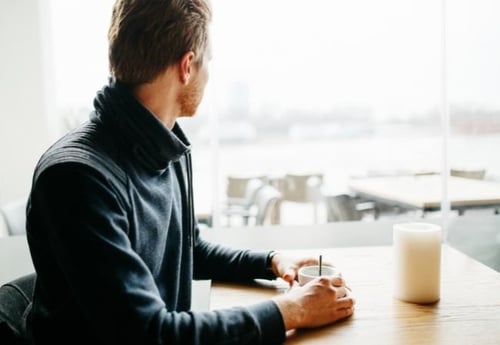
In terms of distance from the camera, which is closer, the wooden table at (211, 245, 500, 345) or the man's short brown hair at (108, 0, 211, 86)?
the wooden table at (211, 245, 500, 345)

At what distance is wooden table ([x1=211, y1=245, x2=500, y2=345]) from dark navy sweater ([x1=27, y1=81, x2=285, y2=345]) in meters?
0.13

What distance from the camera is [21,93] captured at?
2340 mm

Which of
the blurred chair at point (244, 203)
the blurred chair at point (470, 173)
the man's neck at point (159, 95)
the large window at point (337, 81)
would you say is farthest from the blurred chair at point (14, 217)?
the blurred chair at point (470, 173)

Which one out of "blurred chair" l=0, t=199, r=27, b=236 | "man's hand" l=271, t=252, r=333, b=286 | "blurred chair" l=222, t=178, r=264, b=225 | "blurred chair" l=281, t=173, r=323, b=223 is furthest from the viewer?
"blurred chair" l=281, t=173, r=323, b=223

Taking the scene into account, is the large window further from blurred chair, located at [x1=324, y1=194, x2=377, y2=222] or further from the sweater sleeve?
the sweater sleeve

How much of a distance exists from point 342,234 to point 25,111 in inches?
61.3

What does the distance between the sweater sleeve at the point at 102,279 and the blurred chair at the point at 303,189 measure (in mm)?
2018

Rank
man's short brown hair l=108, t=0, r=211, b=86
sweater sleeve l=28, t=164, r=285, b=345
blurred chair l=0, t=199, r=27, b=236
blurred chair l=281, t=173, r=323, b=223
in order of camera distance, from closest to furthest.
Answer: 1. sweater sleeve l=28, t=164, r=285, b=345
2. man's short brown hair l=108, t=0, r=211, b=86
3. blurred chair l=0, t=199, r=27, b=236
4. blurred chair l=281, t=173, r=323, b=223

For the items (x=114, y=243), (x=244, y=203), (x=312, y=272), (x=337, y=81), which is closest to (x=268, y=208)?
(x=244, y=203)

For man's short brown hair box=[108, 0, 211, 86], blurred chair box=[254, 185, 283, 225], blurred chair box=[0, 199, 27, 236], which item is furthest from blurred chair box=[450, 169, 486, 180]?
blurred chair box=[0, 199, 27, 236]

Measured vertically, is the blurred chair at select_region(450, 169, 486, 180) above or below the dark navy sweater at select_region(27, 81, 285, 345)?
below

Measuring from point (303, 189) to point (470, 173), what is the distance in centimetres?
90

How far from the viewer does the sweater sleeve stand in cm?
80

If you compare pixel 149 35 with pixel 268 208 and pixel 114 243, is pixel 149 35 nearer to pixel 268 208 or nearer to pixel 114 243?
pixel 114 243
